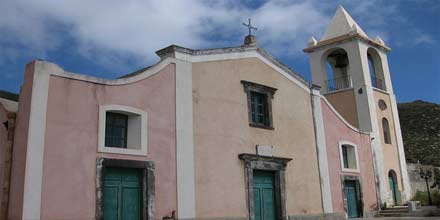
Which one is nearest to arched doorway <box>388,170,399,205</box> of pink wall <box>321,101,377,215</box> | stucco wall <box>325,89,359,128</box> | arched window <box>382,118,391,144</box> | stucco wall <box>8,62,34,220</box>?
arched window <box>382,118,391,144</box>

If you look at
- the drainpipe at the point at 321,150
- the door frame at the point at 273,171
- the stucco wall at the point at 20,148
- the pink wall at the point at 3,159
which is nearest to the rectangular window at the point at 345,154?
the drainpipe at the point at 321,150

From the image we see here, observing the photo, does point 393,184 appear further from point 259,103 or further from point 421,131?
point 421,131

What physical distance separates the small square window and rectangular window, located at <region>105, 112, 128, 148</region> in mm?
4452

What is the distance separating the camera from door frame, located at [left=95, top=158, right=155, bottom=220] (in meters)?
9.84

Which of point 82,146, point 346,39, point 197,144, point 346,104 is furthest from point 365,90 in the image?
point 82,146

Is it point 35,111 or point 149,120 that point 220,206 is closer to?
point 149,120

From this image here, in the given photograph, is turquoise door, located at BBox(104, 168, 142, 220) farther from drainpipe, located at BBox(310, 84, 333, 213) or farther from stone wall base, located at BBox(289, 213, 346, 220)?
drainpipe, located at BBox(310, 84, 333, 213)

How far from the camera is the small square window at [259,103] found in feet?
46.5

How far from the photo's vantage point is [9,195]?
9.30 metres

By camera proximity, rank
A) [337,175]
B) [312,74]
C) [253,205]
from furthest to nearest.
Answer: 1. [312,74]
2. [337,175]
3. [253,205]

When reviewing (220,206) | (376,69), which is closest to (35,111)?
(220,206)

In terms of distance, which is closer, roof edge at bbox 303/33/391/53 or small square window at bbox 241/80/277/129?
small square window at bbox 241/80/277/129

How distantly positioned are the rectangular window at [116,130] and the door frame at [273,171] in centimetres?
377

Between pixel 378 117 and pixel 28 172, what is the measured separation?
51.6 feet
